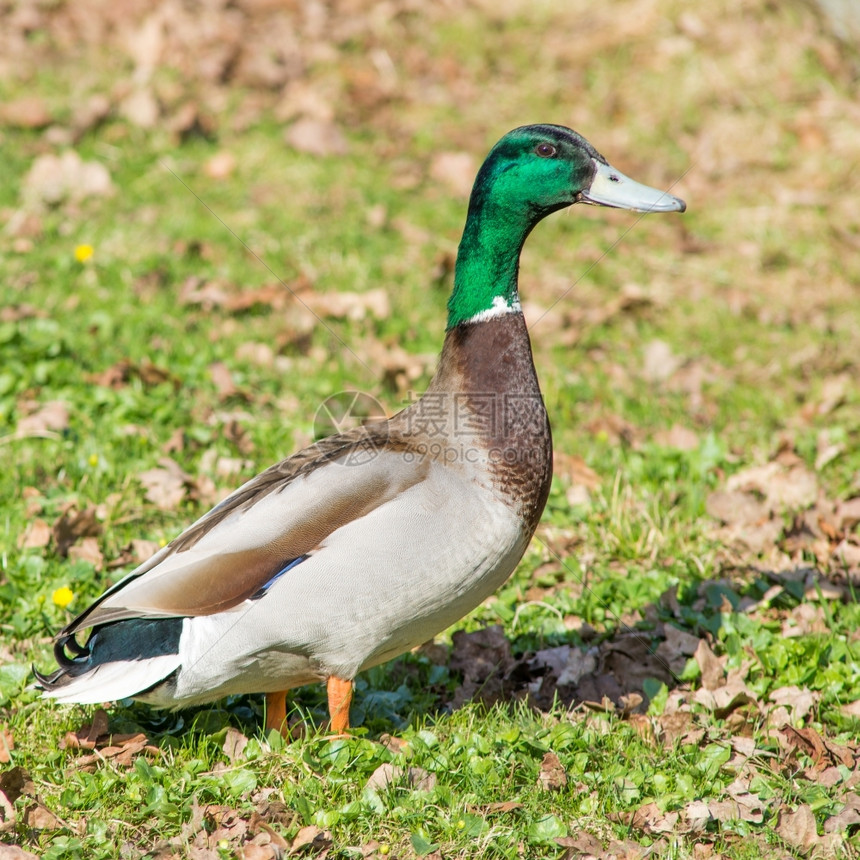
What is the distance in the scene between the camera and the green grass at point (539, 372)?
2953mm

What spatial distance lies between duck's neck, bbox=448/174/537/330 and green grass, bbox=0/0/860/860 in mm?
1155

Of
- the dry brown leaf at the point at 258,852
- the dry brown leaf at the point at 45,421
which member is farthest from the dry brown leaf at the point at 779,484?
the dry brown leaf at the point at 45,421

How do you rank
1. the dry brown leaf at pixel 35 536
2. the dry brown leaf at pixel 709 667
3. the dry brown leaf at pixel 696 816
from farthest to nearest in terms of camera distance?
the dry brown leaf at pixel 35 536, the dry brown leaf at pixel 709 667, the dry brown leaf at pixel 696 816

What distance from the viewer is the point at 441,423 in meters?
3.20

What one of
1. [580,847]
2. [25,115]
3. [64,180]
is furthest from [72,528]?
[25,115]

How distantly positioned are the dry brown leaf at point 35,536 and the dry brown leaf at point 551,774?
1954 mm

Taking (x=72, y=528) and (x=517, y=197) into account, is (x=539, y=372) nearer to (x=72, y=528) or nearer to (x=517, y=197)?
(x=517, y=197)

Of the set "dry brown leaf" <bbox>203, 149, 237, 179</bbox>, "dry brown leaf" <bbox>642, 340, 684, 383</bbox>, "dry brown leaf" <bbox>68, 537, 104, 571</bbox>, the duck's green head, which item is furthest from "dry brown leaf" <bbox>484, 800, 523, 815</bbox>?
"dry brown leaf" <bbox>203, 149, 237, 179</bbox>

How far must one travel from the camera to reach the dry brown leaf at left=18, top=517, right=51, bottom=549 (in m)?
3.85

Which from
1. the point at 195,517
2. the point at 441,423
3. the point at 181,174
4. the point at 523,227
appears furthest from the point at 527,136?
the point at 181,174

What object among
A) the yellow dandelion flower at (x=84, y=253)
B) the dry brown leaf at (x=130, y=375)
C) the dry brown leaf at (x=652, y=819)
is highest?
the yellow dandelion flower at (x=84, y=253)

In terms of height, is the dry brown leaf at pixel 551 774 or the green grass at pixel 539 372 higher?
the green grass at pixel 539 372

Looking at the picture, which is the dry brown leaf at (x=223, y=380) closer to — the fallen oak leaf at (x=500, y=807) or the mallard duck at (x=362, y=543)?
the mallard duck at (x=362, y=543)

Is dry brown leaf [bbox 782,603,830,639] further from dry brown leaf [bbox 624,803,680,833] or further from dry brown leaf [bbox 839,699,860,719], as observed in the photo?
dry brown leaf [bbox 624,803,680,833]
